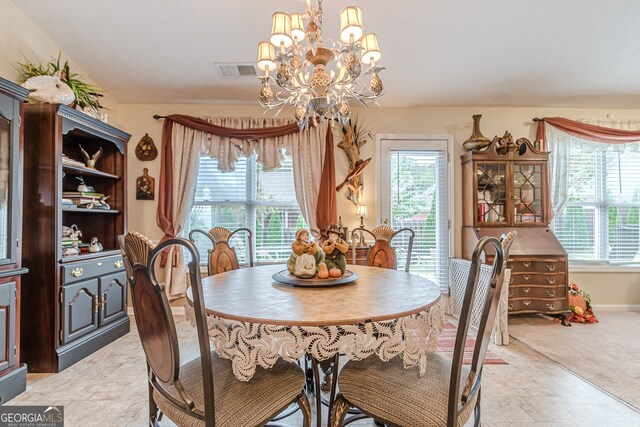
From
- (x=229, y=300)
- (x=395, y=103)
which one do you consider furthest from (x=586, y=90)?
(x=229, y=300)

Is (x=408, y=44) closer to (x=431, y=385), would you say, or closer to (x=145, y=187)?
(x=431, y=385)

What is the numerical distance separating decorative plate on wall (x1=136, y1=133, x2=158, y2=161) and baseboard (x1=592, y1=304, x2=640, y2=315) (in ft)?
18.6

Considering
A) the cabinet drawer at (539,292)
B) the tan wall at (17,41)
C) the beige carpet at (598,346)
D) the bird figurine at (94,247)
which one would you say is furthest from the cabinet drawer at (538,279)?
the tan wall at (17,41)

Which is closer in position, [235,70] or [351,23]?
[351,23]

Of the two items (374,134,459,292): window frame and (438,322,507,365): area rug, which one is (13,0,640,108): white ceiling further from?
(438,322,507,365): area rug

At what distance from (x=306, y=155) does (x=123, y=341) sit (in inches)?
104

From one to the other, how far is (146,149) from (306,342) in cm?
356

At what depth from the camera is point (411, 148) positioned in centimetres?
398

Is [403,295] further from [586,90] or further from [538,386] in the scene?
[586,90]

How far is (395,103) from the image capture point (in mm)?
3924

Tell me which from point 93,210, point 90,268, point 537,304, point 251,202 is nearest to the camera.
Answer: point 90,268

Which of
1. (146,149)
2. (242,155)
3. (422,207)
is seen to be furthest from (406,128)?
(146,149)

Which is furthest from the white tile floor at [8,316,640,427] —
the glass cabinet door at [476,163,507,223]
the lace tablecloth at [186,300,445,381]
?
the glass cabinet door at [476,163,507,223]

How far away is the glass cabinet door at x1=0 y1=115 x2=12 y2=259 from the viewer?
2020 millimetres
